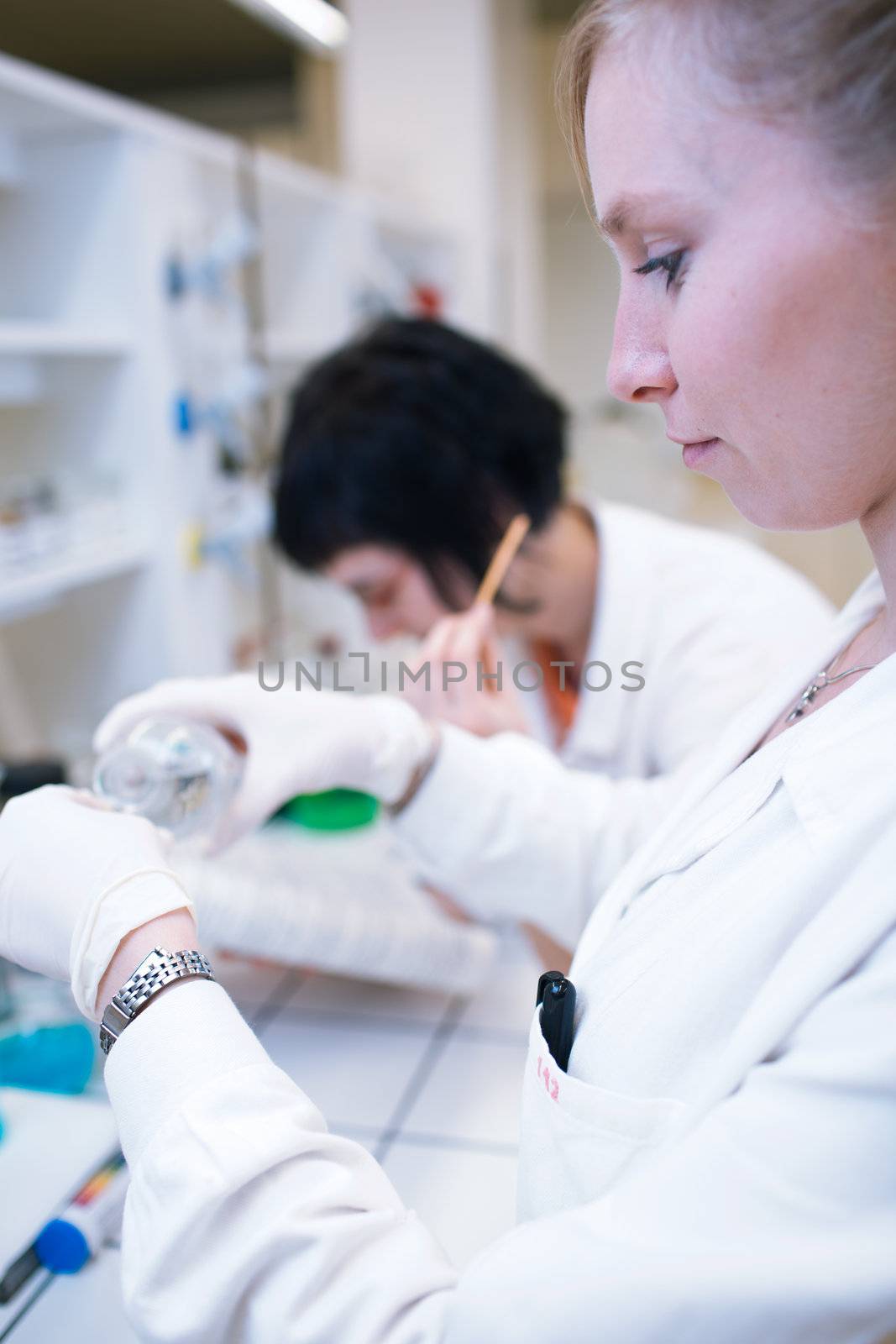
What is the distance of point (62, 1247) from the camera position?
0.84m

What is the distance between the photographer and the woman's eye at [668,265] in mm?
599

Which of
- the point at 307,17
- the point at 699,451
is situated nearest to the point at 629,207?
the point at 699,451

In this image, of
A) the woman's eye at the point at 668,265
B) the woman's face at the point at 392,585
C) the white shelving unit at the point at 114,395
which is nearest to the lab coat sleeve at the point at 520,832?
the woman's face at the point at 392,585

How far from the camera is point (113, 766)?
0.92 m

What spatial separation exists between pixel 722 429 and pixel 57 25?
3.44m

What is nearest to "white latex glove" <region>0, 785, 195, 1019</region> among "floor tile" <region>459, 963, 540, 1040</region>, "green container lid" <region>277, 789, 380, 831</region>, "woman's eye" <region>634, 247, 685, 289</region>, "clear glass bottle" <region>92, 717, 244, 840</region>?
"clear glass bottle" <region>92, 717, 244, 840</region>

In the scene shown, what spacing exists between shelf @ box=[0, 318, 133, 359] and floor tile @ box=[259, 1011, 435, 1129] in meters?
0.92

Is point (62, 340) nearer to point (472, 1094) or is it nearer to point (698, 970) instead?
point (472, 1094)

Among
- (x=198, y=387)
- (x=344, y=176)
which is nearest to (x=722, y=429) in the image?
A: (x=198, y=387)

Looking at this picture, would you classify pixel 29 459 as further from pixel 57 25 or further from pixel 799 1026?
pixel 57 25

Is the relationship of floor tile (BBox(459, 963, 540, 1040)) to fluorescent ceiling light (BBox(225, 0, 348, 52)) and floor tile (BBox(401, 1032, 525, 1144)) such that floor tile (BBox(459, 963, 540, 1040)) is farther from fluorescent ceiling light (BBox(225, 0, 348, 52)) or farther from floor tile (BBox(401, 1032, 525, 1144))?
fluorescent ceiling light (BBox(225, 0, 348, 52))

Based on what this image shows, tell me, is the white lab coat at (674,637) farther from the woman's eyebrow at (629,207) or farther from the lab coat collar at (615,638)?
the woman's eyebrow at (629,207)

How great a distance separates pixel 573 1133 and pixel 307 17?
179 cm

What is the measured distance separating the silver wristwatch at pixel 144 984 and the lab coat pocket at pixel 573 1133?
0.73 feet
